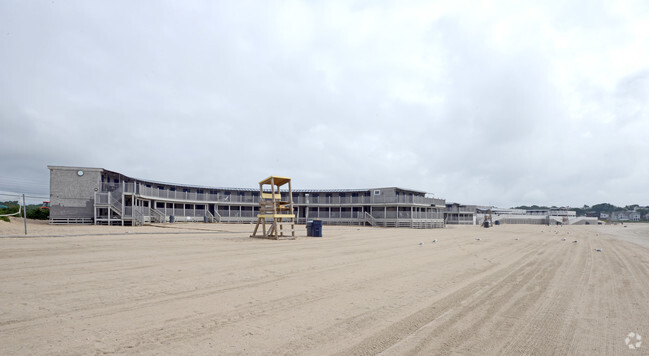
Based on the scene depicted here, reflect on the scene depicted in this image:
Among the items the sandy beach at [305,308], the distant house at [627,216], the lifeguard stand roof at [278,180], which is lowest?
the distant house at [627,216]

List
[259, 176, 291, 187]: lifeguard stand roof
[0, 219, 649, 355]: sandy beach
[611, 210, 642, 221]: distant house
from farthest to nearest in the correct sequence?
[611, 210, 642, 221]: distant house
[259, 176, 291, 187]: lifeguard stand roof
[0, 219, 649, 355]: sandy beach

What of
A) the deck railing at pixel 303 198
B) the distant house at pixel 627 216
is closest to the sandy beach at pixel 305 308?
the deck railing at pixel 303 198

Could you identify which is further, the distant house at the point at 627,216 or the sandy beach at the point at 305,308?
the distant house at the point at 627,216

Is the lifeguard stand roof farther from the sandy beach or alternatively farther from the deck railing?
the deck railing

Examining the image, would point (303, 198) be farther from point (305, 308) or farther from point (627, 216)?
point (627, 216)

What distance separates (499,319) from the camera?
5324mm

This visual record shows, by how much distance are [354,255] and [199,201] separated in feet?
137

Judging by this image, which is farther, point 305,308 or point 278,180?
point 278,180

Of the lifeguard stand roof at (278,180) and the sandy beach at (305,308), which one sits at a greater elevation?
the lifeguard stand roof at (278,180)

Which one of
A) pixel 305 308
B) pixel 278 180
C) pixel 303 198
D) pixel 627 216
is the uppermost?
pixel 278 180

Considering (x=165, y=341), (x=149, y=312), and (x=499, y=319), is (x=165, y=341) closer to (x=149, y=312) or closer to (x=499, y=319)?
(x=149, y=312)

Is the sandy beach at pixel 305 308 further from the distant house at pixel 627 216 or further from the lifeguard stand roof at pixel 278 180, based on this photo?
the distant house at pixel 627 216

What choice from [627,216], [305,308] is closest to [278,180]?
[305,308]

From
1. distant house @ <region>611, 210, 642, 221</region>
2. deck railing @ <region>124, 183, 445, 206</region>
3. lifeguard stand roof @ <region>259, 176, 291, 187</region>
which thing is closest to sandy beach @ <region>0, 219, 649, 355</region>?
lifeguard stand roof @ <region>259, 176, 291, 187</region>
